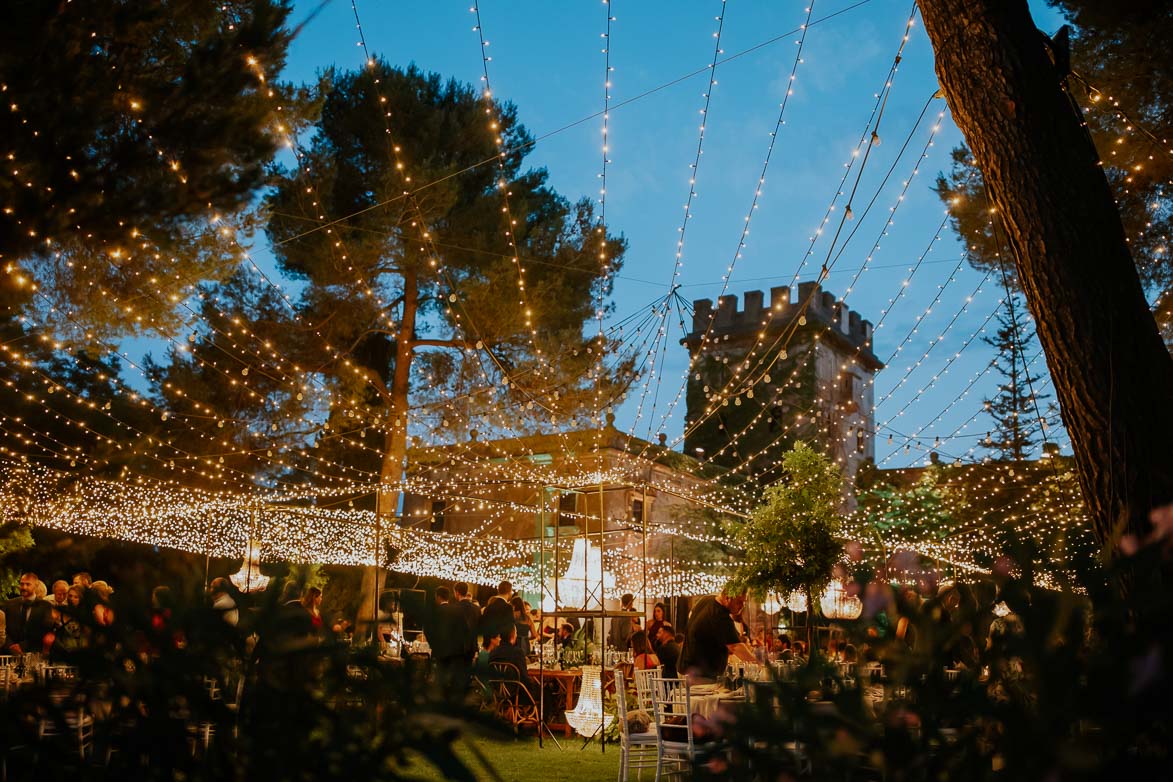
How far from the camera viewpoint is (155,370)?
15.8m

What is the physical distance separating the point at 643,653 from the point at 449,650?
7.90 metres

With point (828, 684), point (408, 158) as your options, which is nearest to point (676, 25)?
point (828, 684)

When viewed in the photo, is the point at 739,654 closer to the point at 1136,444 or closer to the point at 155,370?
the point at 1136,444

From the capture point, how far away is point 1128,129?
26.6 feet

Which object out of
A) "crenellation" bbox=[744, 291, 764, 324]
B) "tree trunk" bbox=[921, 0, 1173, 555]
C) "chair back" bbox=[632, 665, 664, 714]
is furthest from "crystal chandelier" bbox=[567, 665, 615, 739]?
"crenellation" bbox=[744, 291, 764, 324]

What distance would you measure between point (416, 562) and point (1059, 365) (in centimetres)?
1490

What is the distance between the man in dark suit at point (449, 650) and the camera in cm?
121

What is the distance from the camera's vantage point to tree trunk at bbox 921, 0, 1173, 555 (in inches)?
126

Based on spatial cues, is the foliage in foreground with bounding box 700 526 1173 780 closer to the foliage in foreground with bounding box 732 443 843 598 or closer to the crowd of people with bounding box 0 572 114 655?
the crowd of people with bounding box 0 572 114 655

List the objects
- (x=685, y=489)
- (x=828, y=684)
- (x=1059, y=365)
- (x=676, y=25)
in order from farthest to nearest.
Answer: (x=685, y=489)
(x=676, y=25)
(x=1059, y=365)
(x=828, y=684)

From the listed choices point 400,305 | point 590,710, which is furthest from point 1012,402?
point 590,710

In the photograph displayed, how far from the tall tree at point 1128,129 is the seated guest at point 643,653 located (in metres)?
4.35

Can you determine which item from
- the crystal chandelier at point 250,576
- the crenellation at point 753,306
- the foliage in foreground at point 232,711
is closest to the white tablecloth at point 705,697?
the crystal chandelier at point 250,576

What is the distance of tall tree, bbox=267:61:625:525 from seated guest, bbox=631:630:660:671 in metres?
5.45
